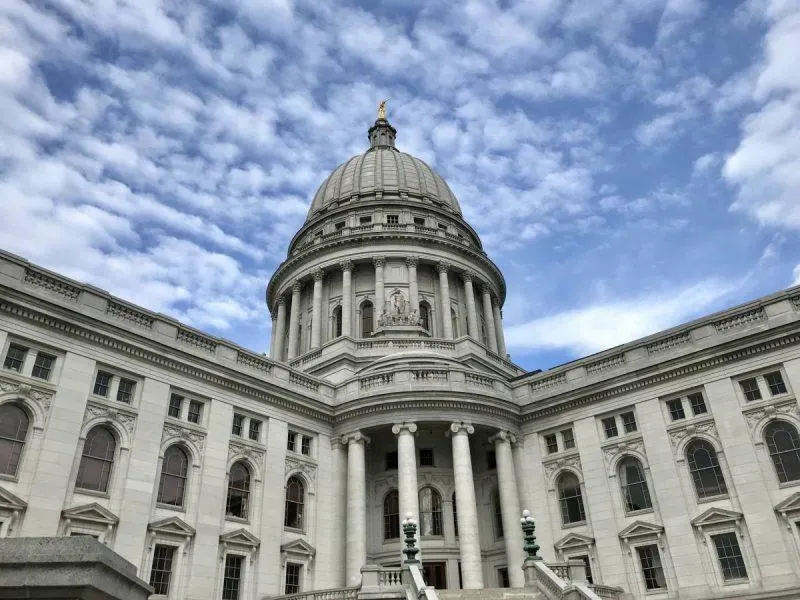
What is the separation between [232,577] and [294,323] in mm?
28634

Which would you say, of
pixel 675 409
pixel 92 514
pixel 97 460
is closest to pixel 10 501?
pixel 92 514

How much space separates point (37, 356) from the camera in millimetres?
27094

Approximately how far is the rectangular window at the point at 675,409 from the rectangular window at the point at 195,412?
24287mm

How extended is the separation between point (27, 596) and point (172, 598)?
2346 centimetres

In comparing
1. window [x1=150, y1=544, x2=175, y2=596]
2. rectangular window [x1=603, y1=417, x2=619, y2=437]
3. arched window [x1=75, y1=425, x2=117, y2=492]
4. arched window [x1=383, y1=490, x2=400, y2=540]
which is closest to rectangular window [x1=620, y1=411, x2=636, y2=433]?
rectangular window [x1=603, y1=417, x2=619, y2=437]

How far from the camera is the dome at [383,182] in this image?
64438mm

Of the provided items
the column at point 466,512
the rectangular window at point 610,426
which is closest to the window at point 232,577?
the column at point 466,512

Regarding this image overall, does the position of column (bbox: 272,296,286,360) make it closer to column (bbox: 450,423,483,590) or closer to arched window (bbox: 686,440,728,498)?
column (bbox: 450,423,483,590)

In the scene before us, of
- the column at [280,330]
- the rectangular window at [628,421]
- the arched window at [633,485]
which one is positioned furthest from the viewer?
the column at [280,330]

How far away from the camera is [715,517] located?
29578 millimetres

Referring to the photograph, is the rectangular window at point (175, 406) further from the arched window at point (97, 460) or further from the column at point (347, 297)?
the column at point (347, 297)

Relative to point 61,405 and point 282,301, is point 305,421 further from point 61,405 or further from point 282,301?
point 282,301

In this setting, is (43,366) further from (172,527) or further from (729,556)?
(729,556)

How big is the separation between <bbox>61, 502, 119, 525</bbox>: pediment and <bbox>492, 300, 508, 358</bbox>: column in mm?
38956
